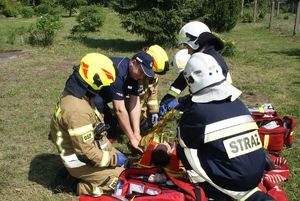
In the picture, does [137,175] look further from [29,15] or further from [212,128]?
[29,15]

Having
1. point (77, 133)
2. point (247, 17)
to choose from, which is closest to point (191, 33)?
point (77, 133)

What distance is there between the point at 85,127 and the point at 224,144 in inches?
56.8

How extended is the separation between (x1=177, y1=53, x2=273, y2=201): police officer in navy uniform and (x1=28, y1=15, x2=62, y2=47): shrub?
40.9ft

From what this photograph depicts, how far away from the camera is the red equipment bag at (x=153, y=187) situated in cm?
353

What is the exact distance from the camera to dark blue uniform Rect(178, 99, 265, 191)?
3.27 m

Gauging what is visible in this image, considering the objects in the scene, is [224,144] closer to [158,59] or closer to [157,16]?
[158,59]

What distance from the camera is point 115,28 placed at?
22.3 meters

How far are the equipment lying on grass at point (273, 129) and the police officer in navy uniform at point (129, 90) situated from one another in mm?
1709

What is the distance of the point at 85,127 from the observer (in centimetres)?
395

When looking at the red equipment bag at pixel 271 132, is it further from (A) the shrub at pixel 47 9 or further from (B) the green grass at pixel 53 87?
(A) the shrub at pixel 47 9

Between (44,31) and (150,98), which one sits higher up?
(150,98)

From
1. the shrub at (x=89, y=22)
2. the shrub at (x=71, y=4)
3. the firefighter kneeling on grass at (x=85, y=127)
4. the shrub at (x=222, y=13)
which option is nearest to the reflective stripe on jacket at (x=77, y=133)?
the firefighter kneeling on grass at (x=85, y=127)

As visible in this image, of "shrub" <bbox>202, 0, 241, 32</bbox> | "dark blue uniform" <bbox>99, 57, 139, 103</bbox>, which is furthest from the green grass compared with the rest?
"dark blue uniform" <bbox>99, 57, 139, 103</bbox>

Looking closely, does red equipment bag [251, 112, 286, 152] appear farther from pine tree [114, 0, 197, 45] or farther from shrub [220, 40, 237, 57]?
pine tree [114, 0, 197, 45]
